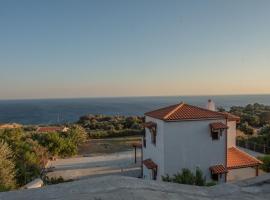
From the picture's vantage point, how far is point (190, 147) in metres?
16.2

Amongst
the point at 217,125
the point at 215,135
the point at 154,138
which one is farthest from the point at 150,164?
the point at 217,125

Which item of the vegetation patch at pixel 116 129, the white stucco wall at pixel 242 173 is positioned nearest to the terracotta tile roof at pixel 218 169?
the white stucco wall at pixel 242 173

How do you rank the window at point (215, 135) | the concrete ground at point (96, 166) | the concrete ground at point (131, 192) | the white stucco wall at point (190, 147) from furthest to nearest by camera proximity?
the concrete ground at point (96, 166) → the window at point (215, 135) → the white stucco wall at point (190, 147) → the concrete ground at point (131, 192)

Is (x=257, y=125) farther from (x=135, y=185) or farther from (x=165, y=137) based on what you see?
(x=135, y=185)

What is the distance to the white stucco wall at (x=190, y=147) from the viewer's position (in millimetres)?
15992

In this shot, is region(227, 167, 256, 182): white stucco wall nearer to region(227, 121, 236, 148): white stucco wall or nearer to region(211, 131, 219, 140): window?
region(211, 131, 219, 140): window

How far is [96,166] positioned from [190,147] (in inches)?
344

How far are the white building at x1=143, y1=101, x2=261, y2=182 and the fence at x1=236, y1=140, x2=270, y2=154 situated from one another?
8932 millimetres

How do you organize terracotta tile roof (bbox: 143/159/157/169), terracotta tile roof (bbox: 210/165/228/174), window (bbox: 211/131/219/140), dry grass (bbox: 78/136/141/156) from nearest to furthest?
1. terracotta tile roof (bbox: 210/165/228/174)
2. window (bbox: 211/131/219/140)
3. terracotta tile roof (bbox: 143/159/157/169)
4. dry grass (bbox: 78/136/141/156)

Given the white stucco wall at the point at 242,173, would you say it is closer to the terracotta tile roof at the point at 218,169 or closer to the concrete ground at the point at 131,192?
the terracotta tile roof at the point at 218,169

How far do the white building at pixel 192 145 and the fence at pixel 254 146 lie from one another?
8932 mm

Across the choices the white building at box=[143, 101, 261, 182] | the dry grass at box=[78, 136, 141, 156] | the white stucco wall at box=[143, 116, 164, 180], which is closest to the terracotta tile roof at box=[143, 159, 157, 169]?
the white building at box=[143, 101, 261, 182]

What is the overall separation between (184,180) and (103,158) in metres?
14.3

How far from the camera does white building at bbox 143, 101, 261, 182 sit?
16.0m
